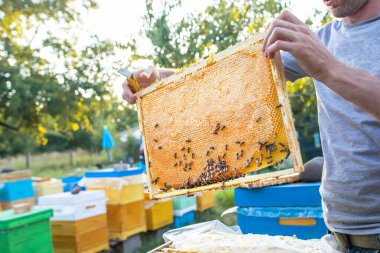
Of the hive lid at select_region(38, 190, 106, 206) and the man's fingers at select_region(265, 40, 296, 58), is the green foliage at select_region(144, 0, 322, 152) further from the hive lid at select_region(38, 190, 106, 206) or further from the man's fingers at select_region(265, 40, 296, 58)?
the man's fingers at select_region(265, 40, 296, 58)

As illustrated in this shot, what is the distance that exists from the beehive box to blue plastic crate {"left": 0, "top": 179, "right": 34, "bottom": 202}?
5.67 meters

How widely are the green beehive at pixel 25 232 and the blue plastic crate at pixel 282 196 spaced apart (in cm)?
245

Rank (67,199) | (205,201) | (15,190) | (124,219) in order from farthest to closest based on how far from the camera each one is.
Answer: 1. (205,201)
2. (15,190)
3. (124,219)
4. (67,199)

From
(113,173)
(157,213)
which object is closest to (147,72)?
(113,173)

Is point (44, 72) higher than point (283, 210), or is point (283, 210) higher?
point (44, 72)

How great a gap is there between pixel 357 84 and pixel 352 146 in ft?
1.03

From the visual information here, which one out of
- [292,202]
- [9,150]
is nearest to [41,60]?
[292,202]

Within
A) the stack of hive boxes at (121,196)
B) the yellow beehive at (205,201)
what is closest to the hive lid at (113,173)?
the stack of hive boxes at (121,196)

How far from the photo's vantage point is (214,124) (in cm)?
174

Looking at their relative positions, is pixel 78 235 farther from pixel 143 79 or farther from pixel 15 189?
pixel 143 79

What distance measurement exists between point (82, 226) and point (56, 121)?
18.8ft

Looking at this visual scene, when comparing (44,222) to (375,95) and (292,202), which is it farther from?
(375,95)

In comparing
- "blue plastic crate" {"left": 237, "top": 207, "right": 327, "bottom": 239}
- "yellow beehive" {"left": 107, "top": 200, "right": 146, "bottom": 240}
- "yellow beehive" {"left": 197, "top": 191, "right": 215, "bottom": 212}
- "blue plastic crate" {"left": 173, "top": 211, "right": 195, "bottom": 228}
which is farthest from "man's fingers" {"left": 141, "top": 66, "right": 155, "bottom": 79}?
"yellow beehive" {"left": 197, "top": 191, "right": 215, "bottom": 212}

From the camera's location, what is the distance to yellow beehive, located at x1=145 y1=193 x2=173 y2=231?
273 inches
